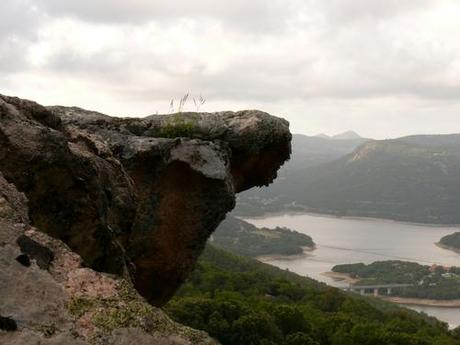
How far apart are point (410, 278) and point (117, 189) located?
113068 millimetres

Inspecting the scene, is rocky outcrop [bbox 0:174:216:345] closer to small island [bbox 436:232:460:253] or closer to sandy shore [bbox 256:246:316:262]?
sandy shore [bbox 256:246:316:262]

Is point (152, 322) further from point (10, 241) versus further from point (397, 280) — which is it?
point (397, 280)

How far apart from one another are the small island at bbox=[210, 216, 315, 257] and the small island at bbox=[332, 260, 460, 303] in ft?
89.9

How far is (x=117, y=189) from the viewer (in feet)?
28.9

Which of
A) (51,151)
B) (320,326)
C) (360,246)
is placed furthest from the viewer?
(360,246)

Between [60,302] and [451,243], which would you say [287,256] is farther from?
[60,302]

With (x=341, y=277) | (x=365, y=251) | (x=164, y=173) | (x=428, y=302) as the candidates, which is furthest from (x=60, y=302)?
(x=365, y=251)

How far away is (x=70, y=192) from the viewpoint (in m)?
7.13

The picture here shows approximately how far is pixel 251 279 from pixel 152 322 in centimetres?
6320

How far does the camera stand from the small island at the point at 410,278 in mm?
108562

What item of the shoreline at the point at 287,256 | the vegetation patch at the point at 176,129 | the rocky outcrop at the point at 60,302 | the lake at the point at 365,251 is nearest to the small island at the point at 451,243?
the lake at the point at 365,251

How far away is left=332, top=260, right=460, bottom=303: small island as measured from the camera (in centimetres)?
10856

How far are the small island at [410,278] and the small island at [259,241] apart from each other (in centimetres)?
2741

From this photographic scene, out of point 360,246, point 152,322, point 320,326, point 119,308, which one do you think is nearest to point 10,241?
point 119,308
